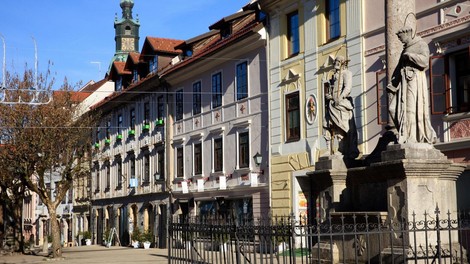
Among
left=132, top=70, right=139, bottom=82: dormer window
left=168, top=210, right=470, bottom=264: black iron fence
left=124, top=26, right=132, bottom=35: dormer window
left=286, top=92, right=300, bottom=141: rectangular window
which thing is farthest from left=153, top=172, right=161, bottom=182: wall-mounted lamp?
left=124, top=26, right=132, bottom=35: dormer window

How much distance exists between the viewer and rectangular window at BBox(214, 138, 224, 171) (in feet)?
113

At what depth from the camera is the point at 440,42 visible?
20.8 meters

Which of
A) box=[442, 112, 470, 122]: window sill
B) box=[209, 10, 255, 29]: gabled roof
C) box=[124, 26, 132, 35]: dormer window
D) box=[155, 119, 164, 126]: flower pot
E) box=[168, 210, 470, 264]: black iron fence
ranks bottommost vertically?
box=[168, 210, 470, 264]: black iron fence

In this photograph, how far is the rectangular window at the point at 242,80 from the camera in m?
32.2

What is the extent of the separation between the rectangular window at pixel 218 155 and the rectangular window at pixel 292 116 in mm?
6411

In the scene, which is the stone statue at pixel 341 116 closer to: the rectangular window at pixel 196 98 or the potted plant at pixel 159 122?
the rectangular window at pixel 196 98

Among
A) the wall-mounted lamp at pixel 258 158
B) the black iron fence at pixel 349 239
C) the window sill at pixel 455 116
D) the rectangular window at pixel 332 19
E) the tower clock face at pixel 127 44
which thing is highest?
the tower clock face at pixel 127 44

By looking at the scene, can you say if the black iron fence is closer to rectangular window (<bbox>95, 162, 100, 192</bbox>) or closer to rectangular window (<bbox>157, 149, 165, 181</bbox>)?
rectangular window (<bbox>157, 149, 165, 181</bbox>)

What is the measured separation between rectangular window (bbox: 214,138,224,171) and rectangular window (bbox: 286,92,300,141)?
641 centimetres

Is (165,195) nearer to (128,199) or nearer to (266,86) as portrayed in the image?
(128,199)

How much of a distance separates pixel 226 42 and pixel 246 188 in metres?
6.39

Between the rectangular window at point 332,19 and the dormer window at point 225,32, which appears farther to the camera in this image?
the dormer window at point 225,32

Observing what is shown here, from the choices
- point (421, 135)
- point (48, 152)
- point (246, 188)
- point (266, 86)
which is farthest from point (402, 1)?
point (48, 152)

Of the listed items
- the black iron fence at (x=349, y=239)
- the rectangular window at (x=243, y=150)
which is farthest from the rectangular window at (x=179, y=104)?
the black iron fence at (x=349, y=239)
